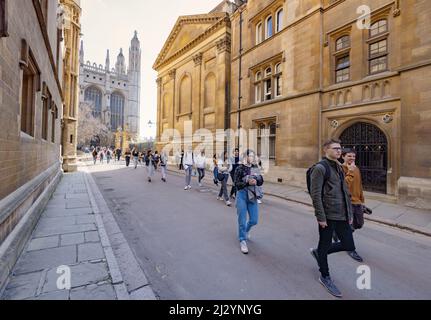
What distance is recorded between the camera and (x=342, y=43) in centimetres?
1042

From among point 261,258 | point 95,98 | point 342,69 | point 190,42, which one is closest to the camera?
point 261,258

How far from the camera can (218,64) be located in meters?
19.3

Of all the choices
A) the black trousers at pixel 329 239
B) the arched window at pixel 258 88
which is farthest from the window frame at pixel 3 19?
the arched window at pixel 258 88

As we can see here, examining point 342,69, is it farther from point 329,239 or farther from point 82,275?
point 82,275

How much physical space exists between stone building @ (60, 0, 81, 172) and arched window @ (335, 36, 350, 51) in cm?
1854

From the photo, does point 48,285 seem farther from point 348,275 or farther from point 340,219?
point 348,275

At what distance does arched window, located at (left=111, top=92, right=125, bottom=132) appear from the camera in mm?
81500

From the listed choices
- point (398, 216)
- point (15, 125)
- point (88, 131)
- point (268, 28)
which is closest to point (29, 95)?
point (15, 125)

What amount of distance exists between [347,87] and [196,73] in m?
15.6

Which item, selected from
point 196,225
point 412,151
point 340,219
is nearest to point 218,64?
point 412,151

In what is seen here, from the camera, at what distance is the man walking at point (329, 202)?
2.86 m

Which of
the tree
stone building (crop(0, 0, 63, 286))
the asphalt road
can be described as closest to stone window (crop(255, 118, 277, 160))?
the asphalt road

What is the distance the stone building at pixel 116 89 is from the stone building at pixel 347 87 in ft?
223
